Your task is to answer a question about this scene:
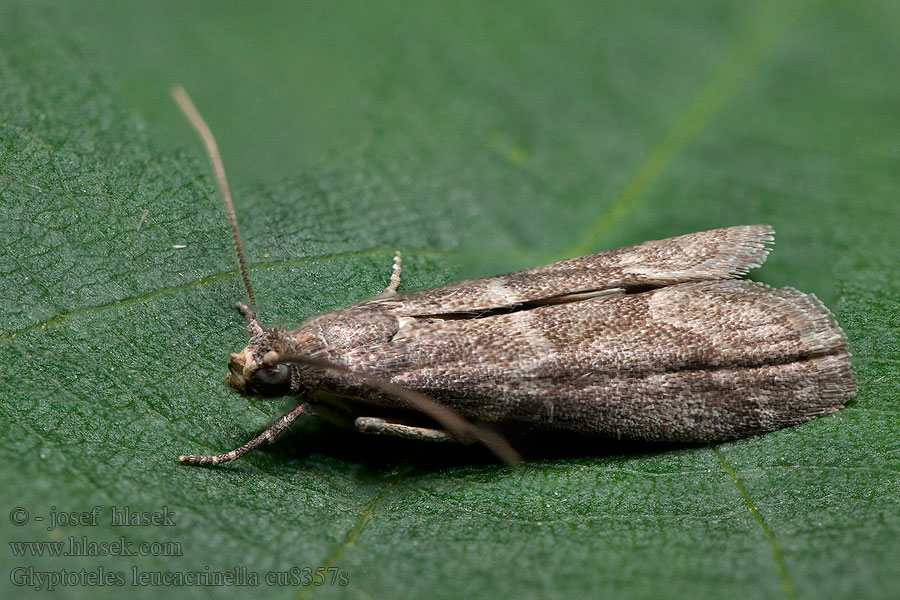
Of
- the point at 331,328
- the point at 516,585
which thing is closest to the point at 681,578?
the point at 516,585

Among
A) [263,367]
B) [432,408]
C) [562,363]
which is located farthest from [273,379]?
[562,363]

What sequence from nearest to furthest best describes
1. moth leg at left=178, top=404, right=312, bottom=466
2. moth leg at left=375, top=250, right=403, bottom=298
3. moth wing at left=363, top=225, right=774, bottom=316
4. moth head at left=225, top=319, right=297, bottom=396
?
1. moth leg at left=178, top=404, right=312, bottom=466
2. moth head at left=225, top=319, right=297, bottom=396
3. moth wing at left=363, top=225, right=774, bottom=316
4. moth leg at left=375, top=250, right=403, bottom=298

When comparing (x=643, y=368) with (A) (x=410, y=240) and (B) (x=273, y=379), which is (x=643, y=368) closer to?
(A) (x=410, y=240)

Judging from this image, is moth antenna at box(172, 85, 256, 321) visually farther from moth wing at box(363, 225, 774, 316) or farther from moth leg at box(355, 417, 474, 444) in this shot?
moth leg at box(355, 417, 474, 444)

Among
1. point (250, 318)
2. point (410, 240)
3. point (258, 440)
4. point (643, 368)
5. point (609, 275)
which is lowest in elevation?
point (258, 440)

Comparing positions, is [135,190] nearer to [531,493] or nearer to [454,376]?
[454,376]
